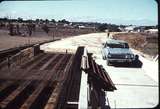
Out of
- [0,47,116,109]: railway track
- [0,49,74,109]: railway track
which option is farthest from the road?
[0,49,74,109]: railway track

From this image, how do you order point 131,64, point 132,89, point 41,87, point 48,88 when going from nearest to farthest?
point 132,89 < point 48,88 < point 41,87 < point 131,64

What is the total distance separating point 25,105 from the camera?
8781 mm

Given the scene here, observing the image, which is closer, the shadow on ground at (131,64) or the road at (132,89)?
the road at (132,89)

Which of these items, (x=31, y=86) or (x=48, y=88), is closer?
(x=48, y=88)

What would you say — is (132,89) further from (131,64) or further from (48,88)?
(131,64)

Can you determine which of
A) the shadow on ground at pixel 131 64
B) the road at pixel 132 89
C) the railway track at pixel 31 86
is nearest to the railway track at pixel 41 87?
the railway track at pixel 31 86

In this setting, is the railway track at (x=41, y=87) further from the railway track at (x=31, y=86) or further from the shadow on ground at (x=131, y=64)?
the shadow on ground at (x=131, y=64)

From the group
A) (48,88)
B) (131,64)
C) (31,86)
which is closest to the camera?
(48,88)

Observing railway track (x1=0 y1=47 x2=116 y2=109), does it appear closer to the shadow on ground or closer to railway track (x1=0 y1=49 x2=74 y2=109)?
railway track (x1=0 y1=49 x2=74 y2=109)

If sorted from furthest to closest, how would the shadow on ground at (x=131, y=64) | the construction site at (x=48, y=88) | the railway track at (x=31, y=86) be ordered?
1. the shadow on ground at (x=131, y=64)
2. the railway track at (x=31, y=86)
3. the construction site at (x=48, y=88)

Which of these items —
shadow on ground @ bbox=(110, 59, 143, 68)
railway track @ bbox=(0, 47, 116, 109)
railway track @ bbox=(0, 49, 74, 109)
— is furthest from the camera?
shadow on ground @ bbox=(110, 59, 143, 68)

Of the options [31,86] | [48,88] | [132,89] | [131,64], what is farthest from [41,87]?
→ [131,64]

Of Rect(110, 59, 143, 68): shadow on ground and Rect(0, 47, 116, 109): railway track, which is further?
Rect(110, 59, 143, 68): shadow on ground

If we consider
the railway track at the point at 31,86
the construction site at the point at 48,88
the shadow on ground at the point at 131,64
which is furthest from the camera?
the shadow on ground at the point at 131,64
